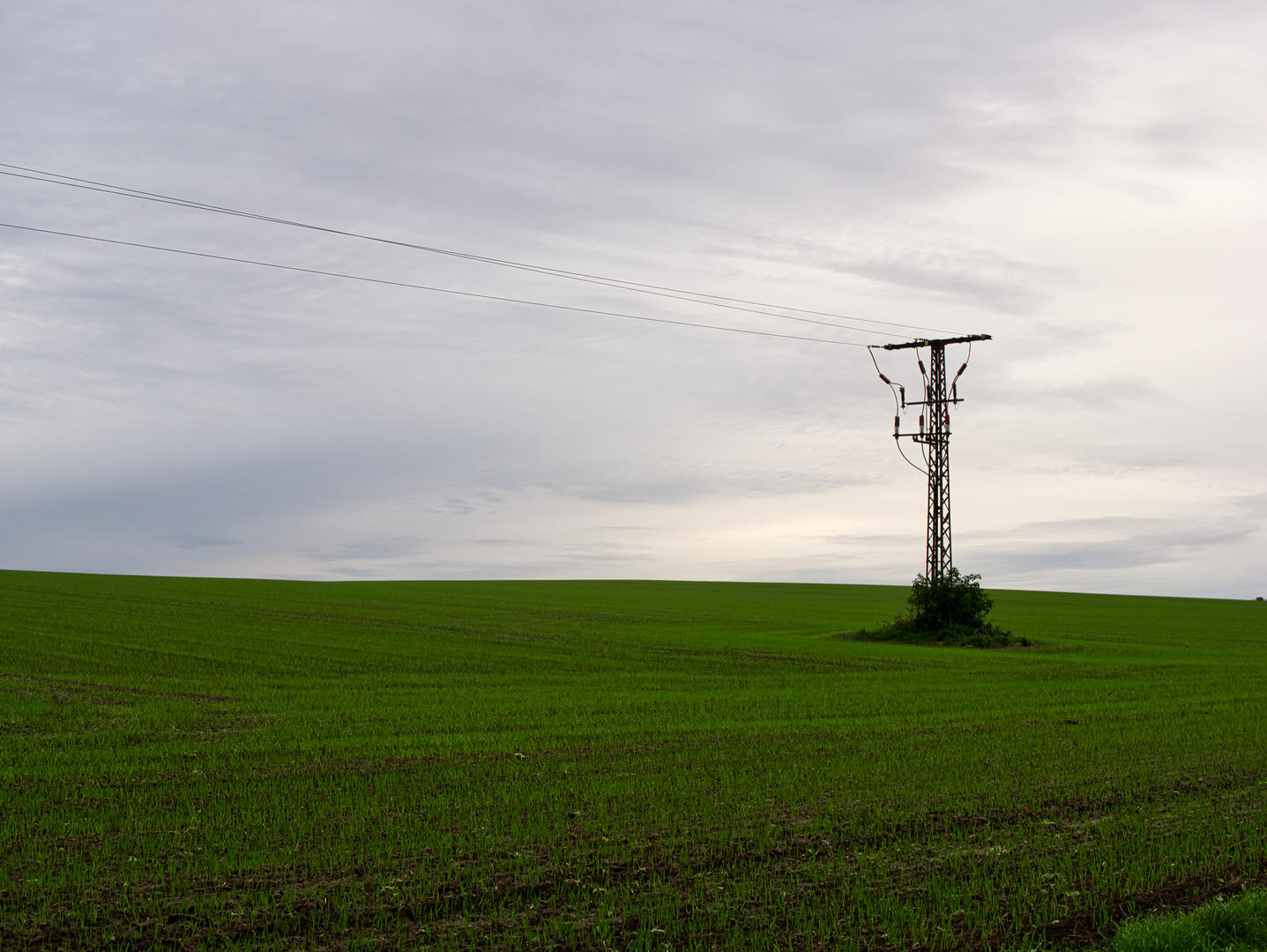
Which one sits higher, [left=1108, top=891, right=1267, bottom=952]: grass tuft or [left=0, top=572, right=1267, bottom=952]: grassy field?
[left=1108, top=891, right=1267, bottom=952]: grass tuft

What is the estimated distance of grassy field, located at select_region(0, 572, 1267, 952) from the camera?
8727 mm

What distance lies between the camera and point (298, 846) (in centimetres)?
1070

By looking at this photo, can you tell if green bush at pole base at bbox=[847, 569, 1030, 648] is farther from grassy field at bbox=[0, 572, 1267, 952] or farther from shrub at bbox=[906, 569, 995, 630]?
grassy field at bbox=[0, 572, 1267, 952]

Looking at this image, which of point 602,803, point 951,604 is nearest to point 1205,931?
point 602,803

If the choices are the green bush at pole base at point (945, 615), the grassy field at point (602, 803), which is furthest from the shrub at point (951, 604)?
the grassy field at point (602, 803)

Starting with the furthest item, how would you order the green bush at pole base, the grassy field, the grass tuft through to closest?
1. the green bush at pole base
2. the grassy field
3. the grass tuft

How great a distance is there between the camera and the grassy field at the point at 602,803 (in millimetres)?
8727

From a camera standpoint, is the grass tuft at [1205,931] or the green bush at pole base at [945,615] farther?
the green bush at pole base at [945,615]

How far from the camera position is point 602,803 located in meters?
12.8

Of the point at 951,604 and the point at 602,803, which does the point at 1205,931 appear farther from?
the point at 951,604

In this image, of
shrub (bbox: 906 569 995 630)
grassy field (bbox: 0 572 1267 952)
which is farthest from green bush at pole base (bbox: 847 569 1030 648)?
grassy field (bbox: 0 572 1267 952)

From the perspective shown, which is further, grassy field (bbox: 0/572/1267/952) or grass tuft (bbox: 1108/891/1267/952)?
grassy field (bbox: 0/572/1267/952)

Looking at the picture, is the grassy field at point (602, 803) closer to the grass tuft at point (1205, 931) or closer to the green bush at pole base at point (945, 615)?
the grass tuft at point (1205, 931)

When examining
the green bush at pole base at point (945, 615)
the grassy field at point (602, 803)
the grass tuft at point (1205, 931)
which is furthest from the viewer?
the green bush at pole base at point (945, 615)
